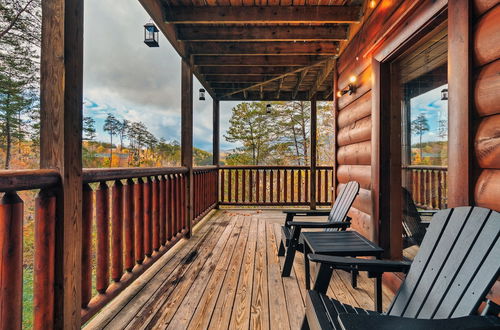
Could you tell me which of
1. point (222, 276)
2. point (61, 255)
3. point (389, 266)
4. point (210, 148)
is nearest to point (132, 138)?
point (210, 148)

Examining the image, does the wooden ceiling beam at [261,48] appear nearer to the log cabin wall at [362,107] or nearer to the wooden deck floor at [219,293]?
the log cabin wall at [362,107]

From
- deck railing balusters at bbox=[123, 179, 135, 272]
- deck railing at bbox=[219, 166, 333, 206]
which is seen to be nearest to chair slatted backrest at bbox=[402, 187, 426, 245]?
deck railing balusters at bbox=[123, 179, 135, 272]

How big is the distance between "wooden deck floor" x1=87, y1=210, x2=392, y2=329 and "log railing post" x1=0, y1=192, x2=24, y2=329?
0.71 metres

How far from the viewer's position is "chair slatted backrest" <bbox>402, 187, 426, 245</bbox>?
1.92 meters

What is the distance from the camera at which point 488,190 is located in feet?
3.84

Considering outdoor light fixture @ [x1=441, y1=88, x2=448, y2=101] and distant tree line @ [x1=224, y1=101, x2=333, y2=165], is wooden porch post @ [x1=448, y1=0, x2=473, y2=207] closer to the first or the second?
outdoor light fixture @ [x1=441, y1=88, x2=448, y2=101]

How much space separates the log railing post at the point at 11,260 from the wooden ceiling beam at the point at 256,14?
99.7 inches

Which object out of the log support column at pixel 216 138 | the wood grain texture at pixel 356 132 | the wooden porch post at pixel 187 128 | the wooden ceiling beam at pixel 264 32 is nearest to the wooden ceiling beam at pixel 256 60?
the wooden porch post at pixel 187 128

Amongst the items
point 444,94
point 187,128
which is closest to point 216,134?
point 187,128

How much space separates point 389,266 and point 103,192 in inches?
68.9

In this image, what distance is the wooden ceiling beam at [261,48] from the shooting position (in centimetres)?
Result: 369

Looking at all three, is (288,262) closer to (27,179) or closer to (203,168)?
(27,179)

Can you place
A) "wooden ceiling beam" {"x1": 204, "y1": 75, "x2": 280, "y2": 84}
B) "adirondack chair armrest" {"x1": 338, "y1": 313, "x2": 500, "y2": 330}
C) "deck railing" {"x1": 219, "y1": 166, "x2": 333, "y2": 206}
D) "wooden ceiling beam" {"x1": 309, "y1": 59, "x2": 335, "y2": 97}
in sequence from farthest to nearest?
"deck railing" {"x1": 219, "y1": 166, "x2": 333, "y2": 206}
"wooden ceiling beam" {"x1": 204, "y1": 75, "x2": 280, "y2": 84}
"wooden ceiling beam" {"x1": 309, "y1": 59, "x2": 335, "y2": 97}
"adirondack chair armrest" {"x1": 338, "y1": 313, "x2": 500, "y2": 330}

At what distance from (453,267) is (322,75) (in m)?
4.10
